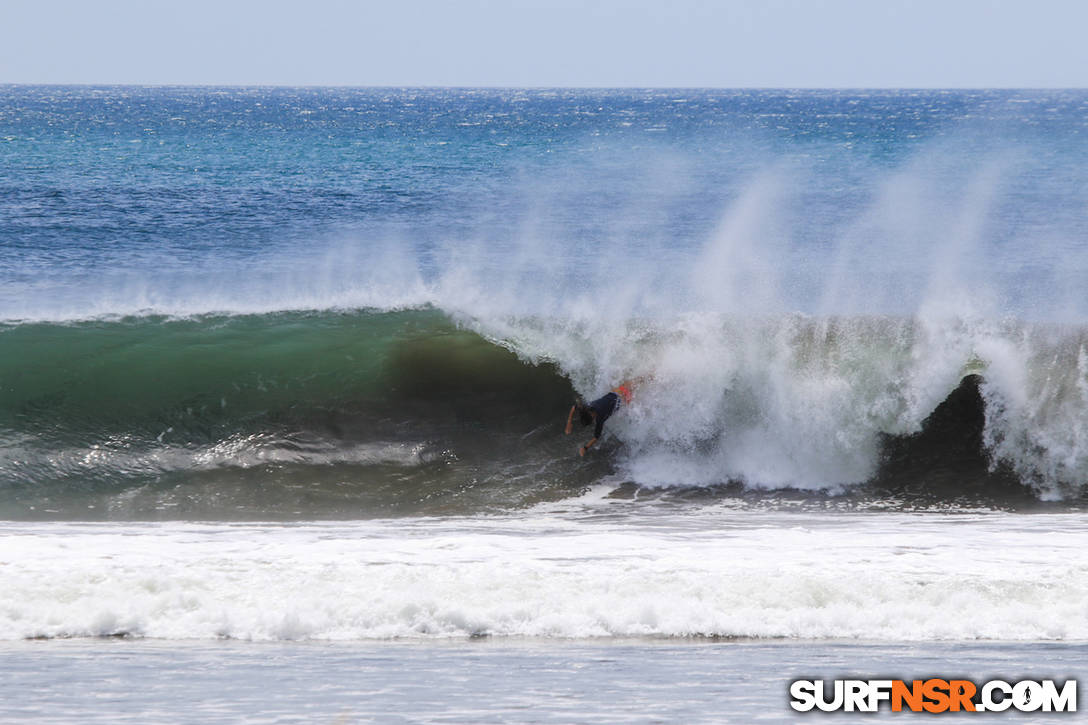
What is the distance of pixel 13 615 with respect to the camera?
6535mm

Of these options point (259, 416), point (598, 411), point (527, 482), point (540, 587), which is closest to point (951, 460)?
point (598, 411)

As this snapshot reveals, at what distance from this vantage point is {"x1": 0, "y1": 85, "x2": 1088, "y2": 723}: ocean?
5773 mm

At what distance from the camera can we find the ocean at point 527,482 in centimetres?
577

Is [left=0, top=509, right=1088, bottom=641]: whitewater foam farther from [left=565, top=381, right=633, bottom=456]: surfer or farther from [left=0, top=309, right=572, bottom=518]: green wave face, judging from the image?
[left=565, top=381, right=633, bottom=456]: surfer

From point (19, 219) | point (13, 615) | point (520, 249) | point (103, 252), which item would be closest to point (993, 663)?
point (13, 615)

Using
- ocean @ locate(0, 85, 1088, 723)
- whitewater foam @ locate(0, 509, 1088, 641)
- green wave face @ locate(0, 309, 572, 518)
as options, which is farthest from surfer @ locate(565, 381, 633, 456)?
whitewater foam @ locate(0, 509, 1088, 641)

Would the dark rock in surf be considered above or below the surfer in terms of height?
below

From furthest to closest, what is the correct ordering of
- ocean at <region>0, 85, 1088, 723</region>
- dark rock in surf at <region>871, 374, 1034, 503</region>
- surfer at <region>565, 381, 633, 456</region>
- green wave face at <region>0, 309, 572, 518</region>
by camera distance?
1. surfer at <region>565, 381, 633, 456</region>
2. dark rock in surf at <region>871, 374, 1034, 503</region>
3. green wave face at <region>0, 309, 572, 518</region>
4. ocean at <region>0, 85, 1088, 723</region>

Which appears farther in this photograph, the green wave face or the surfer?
the surfer

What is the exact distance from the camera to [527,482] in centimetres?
1026

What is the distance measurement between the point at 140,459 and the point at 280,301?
5677 mm

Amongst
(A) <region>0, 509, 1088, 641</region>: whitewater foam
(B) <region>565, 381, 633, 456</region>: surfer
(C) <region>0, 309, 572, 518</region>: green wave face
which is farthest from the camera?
(B) <region>565, 381, 633, 456</region>: surfer

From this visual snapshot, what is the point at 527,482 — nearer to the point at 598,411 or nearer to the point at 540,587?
the point at 598,411

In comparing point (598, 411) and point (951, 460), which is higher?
point (598, 411)
